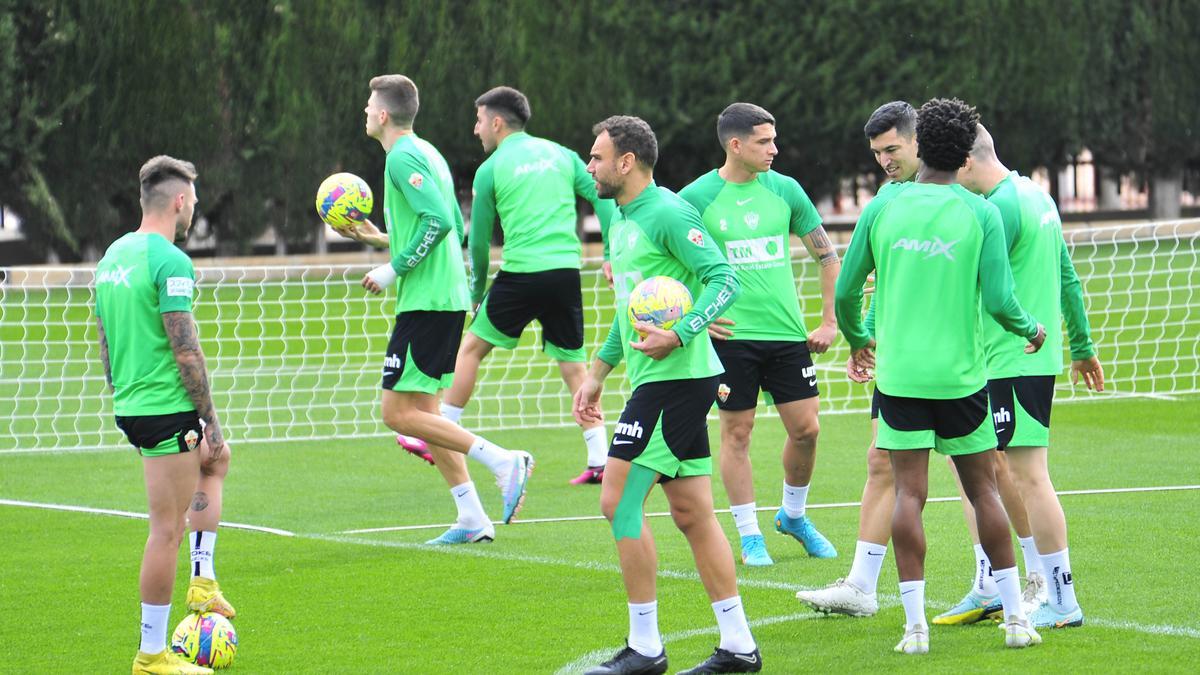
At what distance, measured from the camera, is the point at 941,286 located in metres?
6.14

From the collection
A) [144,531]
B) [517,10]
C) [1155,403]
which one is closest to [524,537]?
[144,531]

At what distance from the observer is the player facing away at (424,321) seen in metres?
Answer: 9.14

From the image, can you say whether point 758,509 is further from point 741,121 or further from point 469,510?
point 741,121

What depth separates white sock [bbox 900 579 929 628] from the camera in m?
6.28

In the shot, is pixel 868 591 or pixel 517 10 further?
pixel 517 10

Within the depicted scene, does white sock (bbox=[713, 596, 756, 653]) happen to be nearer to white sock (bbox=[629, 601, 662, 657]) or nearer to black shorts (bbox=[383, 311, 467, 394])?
white sock (bbox=[629, 601, 662, 657])

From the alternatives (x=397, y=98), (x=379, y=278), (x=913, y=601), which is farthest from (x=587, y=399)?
(x=397, y=98)

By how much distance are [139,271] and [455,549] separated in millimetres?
3180

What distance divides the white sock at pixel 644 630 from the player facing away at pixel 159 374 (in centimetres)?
170

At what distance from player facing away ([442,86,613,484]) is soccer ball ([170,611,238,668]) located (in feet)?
12.1

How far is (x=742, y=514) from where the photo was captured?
834 centimetres

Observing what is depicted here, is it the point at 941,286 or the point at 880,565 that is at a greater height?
the point at 941,286

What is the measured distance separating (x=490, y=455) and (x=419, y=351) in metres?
0.68

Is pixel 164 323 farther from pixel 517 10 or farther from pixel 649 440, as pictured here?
pixel 517 10
